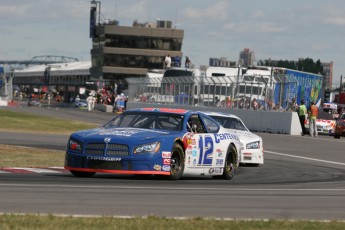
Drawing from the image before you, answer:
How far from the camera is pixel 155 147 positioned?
16.8 meters

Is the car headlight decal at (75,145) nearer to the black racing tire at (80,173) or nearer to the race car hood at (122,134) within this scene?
the race car hood at (122,134)

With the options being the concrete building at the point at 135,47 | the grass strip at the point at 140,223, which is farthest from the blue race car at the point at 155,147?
the concrete building at the point at 135,47

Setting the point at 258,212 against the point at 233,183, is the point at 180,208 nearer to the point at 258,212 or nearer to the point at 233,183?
the point at 258,212

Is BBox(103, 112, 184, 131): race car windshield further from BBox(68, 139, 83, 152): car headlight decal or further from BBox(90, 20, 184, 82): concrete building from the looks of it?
BBox(90, 20, 184, 82): concrete building

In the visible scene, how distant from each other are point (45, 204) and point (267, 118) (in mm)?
38706

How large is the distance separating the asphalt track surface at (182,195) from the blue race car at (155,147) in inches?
9.1

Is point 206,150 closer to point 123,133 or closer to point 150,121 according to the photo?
point 150,121

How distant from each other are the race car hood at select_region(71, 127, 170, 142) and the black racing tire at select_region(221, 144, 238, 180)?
5.91ft

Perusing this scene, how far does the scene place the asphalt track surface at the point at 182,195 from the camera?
11719 mm

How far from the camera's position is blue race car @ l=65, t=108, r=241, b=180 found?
16.7 meters

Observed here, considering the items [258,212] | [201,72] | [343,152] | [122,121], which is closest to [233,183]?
[122,121]

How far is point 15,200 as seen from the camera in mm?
12211

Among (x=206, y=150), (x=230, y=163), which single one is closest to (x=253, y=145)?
(x=230, y=163)

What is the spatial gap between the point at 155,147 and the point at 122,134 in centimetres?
61
